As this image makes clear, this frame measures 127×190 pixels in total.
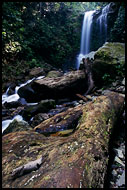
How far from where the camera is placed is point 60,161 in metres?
1.29

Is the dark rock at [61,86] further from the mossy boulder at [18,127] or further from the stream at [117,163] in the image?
the stream at [117,163]

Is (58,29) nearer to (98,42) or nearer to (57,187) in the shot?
(98,42)

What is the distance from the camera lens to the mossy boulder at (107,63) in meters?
5.79

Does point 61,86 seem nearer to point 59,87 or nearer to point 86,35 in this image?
point 59,87

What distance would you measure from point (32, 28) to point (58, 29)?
4.48 m

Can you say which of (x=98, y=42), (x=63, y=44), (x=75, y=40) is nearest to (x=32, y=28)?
(x=63, y=44)

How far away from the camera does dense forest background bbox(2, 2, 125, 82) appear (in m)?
11.1

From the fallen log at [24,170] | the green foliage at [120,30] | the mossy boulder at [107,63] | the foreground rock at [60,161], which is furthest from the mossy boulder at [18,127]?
the green foliage at [120,30]

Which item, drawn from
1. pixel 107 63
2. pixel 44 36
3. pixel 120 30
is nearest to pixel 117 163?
pixel 107 63

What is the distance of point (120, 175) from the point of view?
1.95 m

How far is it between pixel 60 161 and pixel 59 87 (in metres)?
4.94

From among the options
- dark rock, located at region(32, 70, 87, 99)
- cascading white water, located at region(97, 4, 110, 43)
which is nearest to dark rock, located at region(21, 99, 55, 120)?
dark rock, located at region(32, 70, 87, 99)

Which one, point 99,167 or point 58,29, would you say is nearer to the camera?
point 99,167

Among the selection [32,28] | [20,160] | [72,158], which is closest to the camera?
[72,158]
